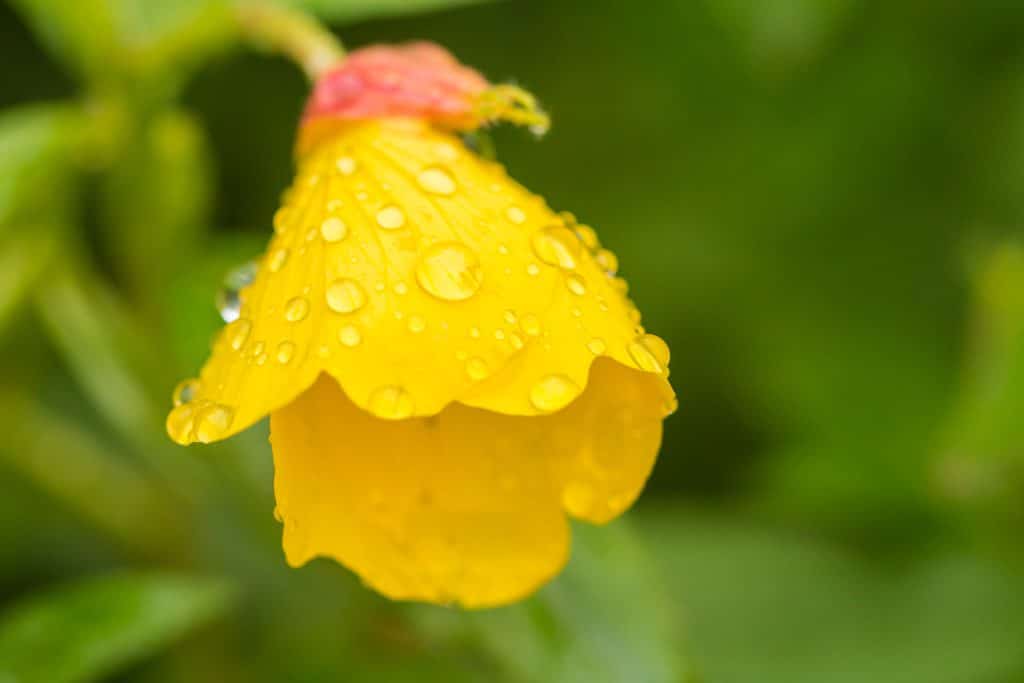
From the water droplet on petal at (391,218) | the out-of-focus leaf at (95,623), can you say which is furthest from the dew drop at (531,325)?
the out-of-focus leaf at (95,623)

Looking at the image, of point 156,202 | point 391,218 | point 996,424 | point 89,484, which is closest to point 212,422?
point 391,218

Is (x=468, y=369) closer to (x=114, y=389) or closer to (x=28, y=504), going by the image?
(x=114, y=389)

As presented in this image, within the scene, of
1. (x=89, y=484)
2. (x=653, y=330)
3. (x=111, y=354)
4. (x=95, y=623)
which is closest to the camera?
(x=95, y=623)

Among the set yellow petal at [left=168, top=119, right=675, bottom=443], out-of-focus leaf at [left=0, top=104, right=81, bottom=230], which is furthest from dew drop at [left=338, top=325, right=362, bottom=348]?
out-of-focus leaf at [left=0, top=104, right=81, bottom=230]

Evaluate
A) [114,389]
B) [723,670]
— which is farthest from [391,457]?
[723,670]

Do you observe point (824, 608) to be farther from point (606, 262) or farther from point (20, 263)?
point (20, 263)

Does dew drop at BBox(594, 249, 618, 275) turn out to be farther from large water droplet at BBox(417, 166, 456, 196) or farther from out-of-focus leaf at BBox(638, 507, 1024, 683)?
out-of-focus leaf at BBox(638, 507, 1024, 683)
